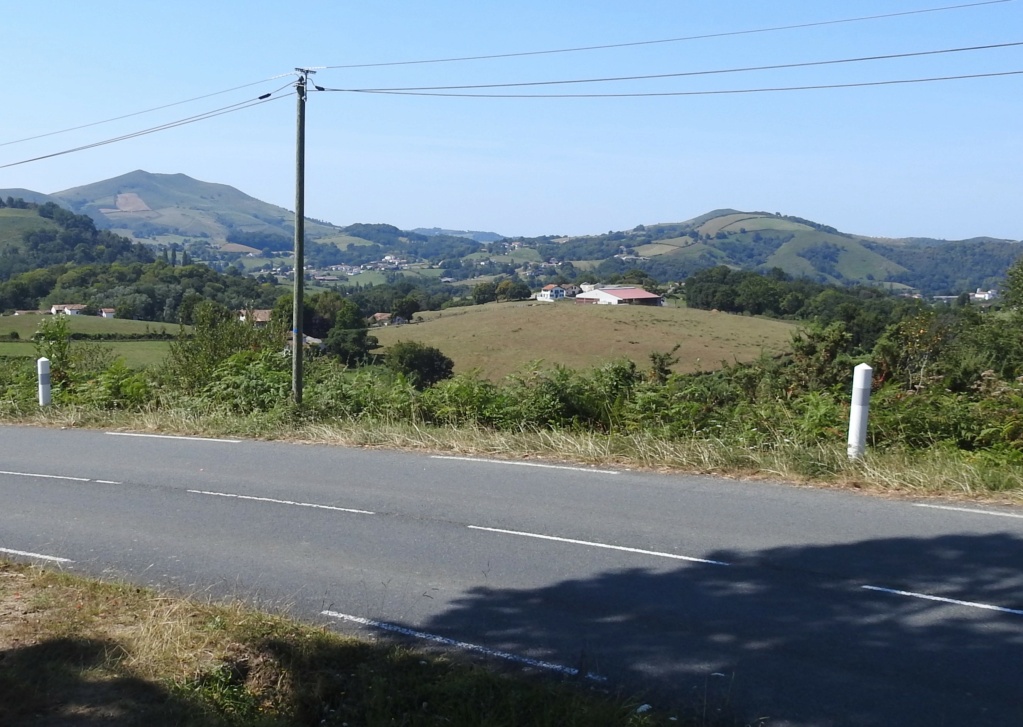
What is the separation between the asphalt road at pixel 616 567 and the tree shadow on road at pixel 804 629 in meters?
0.02

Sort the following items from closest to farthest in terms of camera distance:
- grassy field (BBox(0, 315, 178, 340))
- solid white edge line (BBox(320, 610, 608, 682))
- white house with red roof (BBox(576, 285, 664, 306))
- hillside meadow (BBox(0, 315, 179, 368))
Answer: solid white edge line (BBox(320, 610, 608, 682)) → hillside meadow (BBox(0, 315, 179, 368)) → grassy field (BBox(0, 315, 178, 340)) → white house with red roof (BBox(576, 285, 664, 306))

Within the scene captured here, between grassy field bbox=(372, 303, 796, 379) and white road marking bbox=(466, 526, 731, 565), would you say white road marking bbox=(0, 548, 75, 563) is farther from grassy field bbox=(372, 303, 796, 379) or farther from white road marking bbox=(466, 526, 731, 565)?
grassy field bbox=(372, 303, 796, 379)

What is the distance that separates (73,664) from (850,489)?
21.4 feet

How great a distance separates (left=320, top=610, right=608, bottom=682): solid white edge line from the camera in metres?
5.00

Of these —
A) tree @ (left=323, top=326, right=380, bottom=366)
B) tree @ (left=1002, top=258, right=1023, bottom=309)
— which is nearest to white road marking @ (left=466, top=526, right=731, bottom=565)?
tree @ (left=323, top=326, right=380, bottom=366)

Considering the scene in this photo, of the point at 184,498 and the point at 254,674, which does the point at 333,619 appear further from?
the point at 184,498

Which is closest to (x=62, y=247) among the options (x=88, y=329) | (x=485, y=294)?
(x=485, y=294)

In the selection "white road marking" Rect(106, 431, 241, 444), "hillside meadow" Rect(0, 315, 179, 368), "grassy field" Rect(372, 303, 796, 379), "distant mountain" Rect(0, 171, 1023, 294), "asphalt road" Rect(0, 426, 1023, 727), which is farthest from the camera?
"distant mountain" Rect(0, 171, 1023, 294)

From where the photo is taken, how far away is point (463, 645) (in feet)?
17.8

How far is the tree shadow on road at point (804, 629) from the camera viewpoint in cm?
460

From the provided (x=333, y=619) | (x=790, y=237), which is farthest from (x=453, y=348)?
(x=790, y=237)

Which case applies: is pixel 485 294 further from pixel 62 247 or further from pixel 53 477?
pixel 62 247

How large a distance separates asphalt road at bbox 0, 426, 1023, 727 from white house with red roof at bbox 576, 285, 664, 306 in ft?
152

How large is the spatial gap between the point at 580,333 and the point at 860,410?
37.3 m
